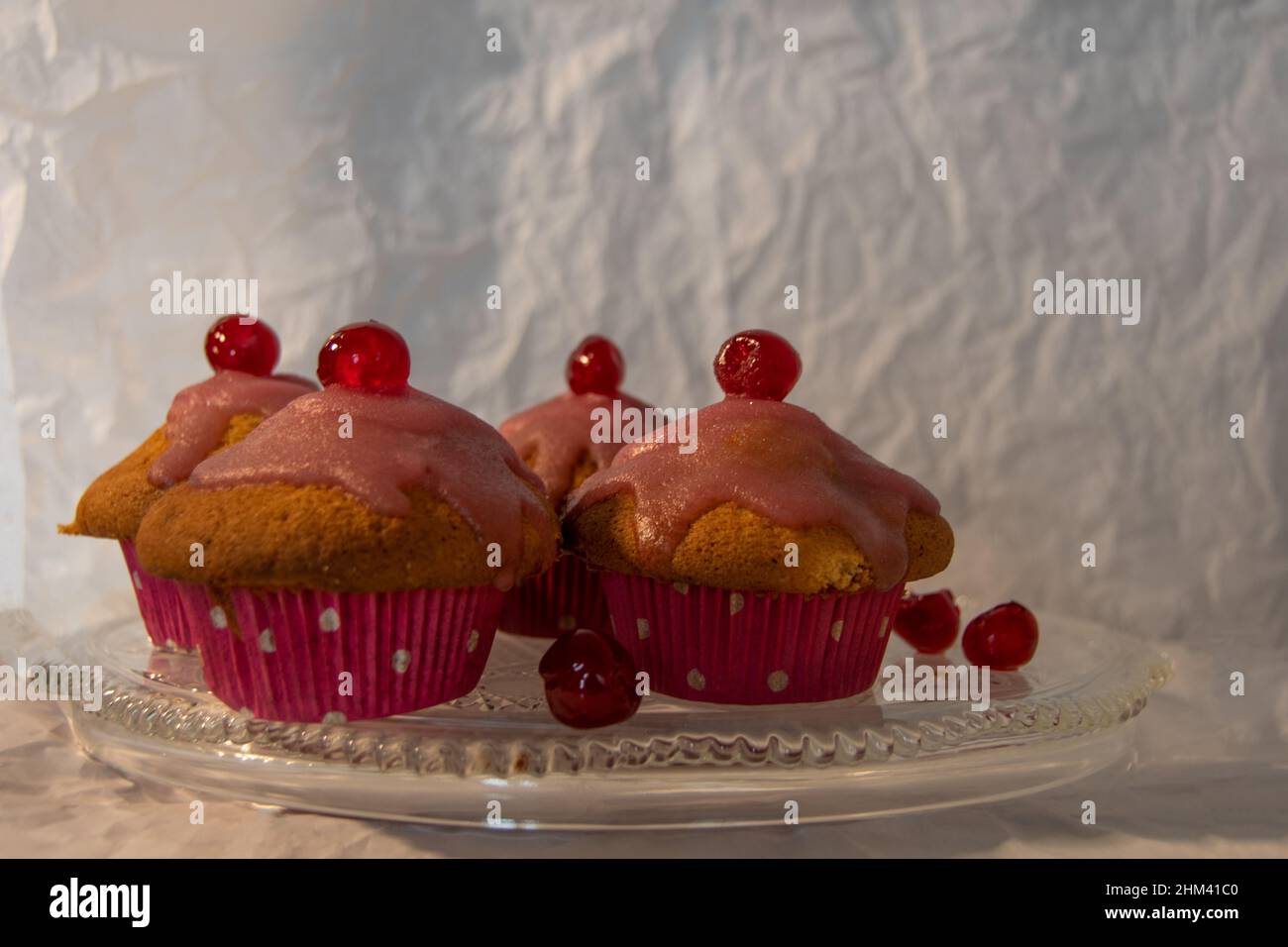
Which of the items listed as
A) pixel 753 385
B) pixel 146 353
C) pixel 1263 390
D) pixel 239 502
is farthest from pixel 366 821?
pixel 1263 390

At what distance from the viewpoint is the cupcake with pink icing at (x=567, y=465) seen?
2.44 metres

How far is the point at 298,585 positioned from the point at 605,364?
3.21 feet

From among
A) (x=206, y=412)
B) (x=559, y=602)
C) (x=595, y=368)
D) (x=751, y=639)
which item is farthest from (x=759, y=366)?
(x=206, y=412)

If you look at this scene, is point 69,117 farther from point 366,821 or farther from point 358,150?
point 366,821

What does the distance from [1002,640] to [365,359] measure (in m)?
1.18

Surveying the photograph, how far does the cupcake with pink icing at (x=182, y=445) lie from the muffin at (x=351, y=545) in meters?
0.36

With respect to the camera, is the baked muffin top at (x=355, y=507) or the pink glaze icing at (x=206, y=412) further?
the pink glaze icing at (x=206, y=412)

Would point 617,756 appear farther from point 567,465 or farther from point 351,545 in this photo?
point 567,465

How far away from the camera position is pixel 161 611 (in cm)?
233

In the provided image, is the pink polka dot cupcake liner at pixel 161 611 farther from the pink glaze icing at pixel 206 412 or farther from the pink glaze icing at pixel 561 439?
the pink glaze icing at pixel 561 439

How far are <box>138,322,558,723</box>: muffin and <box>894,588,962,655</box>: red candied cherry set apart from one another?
30.8 inches

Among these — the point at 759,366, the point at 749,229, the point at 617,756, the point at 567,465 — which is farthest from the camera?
the point at 749,229

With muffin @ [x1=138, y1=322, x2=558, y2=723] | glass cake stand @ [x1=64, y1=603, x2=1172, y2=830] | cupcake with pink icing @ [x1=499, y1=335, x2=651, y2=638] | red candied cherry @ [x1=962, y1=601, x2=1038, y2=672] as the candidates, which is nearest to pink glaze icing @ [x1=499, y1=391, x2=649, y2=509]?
cupcake with pink icing @ [x1=499, y1=335, x2=651, y2=638]

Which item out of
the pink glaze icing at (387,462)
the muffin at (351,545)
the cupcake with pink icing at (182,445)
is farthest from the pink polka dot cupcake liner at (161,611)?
the pink glaze icing at (387,462)
